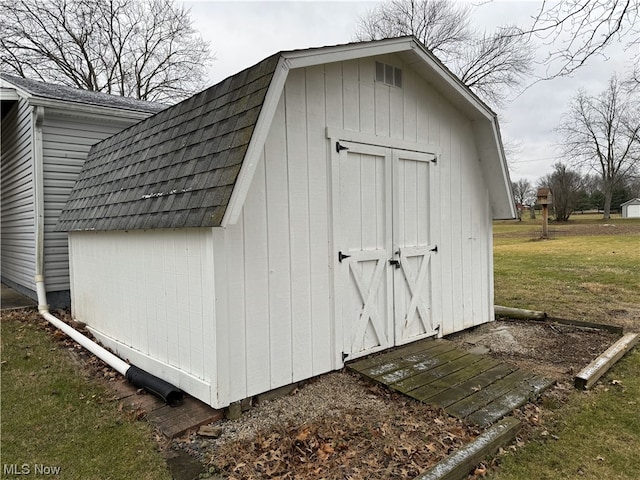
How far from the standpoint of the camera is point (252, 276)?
3514 mm

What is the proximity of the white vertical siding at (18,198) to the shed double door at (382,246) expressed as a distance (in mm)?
6156

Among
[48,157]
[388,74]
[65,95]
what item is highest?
[65,95]

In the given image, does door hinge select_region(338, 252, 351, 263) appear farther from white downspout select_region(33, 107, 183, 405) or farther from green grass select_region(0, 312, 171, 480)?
green grass select_region(0, 312, 171, 480)

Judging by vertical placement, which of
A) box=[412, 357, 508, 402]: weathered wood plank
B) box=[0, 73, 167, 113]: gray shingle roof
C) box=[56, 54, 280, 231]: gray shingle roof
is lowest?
box=[412, 357, 508, 402]: weathered wood plank

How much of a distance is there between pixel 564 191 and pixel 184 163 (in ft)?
135

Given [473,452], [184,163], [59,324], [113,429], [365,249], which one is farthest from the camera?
[59,324]

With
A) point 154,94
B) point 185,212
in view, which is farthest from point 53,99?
point 154,94

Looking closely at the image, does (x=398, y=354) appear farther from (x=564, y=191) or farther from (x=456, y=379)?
(x=564, y=191)

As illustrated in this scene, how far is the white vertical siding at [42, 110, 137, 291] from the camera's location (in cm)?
710

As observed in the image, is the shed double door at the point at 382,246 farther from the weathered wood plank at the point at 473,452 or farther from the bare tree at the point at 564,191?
the bare tree at the point at 564,191

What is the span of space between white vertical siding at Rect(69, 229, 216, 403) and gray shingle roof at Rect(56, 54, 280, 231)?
199 millimetres

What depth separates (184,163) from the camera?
3773mm

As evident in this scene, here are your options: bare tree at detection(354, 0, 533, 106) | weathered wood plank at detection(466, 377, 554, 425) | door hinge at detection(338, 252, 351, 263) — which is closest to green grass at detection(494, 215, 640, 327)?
weathered wood plank at detection(466, 377, 554, 425)

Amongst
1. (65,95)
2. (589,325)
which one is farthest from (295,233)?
(65,95)
